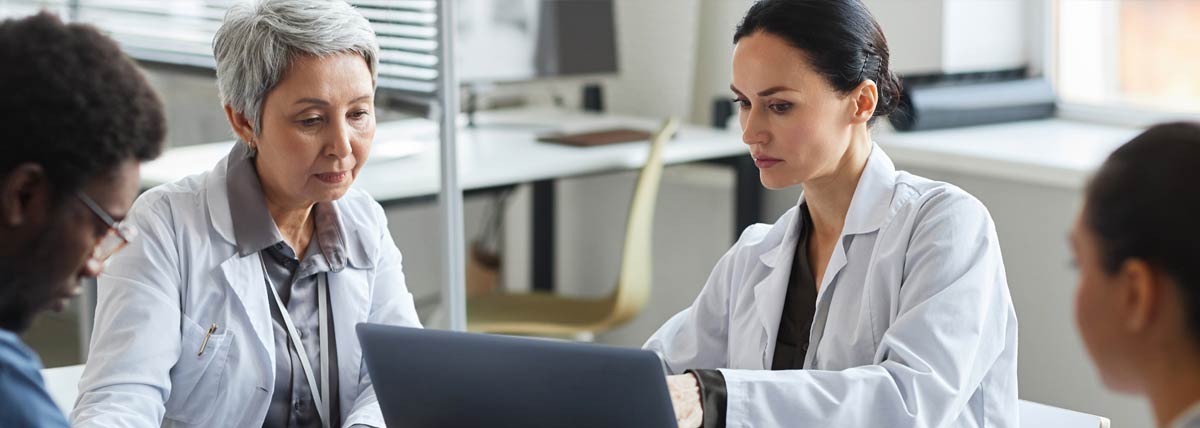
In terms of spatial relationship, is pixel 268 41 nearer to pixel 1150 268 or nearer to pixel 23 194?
pixel 23 194

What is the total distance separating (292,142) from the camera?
4.99ft

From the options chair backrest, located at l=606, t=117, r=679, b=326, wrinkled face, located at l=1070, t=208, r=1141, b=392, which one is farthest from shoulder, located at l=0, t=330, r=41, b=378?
chair backrest, located at l=606, t=117, r=679, b=326

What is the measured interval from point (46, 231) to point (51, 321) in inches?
128

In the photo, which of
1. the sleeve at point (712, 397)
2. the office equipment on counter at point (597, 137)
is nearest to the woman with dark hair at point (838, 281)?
the sleeve at point (712, 397)

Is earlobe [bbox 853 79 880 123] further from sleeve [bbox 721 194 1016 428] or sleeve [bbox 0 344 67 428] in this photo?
sleeve [bbox 0 344 67 428]

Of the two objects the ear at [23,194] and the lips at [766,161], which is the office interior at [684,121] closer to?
the lips at [766,161]

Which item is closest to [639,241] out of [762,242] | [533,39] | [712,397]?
[533,39]

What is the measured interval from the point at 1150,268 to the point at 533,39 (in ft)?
8.56

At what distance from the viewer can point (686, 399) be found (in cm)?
129

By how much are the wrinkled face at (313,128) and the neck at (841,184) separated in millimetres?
538

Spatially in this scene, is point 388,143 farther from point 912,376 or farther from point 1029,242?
point 912,376

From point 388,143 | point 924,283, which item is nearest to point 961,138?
point 388,143

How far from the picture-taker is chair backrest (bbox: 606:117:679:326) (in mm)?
2951

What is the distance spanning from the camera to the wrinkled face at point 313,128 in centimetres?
151
